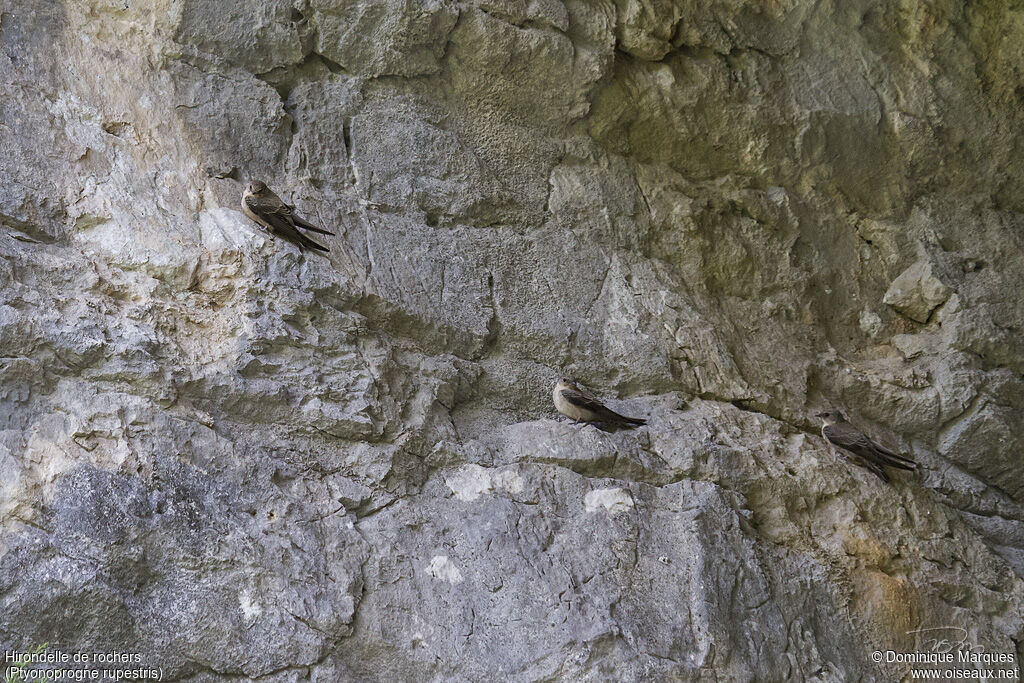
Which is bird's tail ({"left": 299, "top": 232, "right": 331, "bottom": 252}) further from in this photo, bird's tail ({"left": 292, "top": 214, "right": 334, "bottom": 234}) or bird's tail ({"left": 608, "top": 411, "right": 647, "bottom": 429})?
bird's tail ({"left": 608, "top": 411, "right": 647, "bottom": 429})

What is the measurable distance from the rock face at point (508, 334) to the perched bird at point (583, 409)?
10 cm

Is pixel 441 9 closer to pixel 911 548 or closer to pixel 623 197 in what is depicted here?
pixel 623 197

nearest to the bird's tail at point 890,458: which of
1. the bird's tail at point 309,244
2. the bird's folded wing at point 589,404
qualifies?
the bird's folded wing at point 589,404

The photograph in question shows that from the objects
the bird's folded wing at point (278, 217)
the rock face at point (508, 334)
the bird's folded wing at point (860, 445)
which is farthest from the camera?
the bird's folded wing at point (860, 445)

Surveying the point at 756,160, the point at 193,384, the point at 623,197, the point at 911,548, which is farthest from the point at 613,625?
the point at 756,160

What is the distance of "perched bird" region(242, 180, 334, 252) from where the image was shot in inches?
214

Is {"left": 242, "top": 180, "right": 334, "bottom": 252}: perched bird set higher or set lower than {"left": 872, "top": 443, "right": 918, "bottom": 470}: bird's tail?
higher

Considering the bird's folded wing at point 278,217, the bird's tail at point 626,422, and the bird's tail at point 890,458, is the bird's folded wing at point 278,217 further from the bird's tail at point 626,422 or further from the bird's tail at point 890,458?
the bird's tail at point 890,458

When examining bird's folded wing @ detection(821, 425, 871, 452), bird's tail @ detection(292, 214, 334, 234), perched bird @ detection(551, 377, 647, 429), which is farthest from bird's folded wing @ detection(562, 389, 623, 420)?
bird's tail @ detection(292, 214, 334, 234)

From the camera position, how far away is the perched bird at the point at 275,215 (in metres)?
5.44

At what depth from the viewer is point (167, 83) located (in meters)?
6.04

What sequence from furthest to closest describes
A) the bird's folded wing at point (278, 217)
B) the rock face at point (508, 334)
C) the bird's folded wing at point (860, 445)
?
the bird's folded wing at point (860, 445)
the bird's folded wing at point (278, 217)
the rock face at point (508, 334)

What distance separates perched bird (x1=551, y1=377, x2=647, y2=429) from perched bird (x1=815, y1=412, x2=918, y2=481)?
116 cm

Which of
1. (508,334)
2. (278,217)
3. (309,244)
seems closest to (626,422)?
(508,334)
